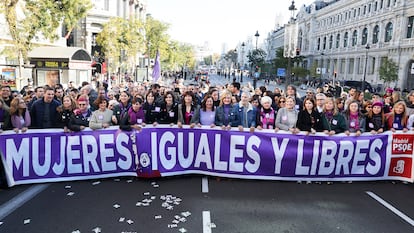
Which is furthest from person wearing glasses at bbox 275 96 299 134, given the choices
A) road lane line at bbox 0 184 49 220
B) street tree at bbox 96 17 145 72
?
street tree at bbox 96 17 145 72

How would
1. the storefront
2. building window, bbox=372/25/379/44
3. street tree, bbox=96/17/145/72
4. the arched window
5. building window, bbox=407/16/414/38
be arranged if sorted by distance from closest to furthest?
the storefront → street tree, bbox=96/17/145/72 → building window, bbox=407/16/414/38 → building window, bbox=372/25/379/44 → the arched window

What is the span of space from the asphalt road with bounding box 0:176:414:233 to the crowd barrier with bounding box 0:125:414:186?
0.21 meters

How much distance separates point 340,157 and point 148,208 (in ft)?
13.2

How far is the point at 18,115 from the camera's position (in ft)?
23.1

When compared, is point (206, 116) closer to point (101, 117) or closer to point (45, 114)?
point (101, 117)

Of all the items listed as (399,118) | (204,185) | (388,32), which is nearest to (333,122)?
(399,118)

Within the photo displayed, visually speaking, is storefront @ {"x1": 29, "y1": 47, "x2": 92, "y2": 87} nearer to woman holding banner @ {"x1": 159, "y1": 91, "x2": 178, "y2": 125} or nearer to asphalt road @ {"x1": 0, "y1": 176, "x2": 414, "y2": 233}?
woman holding banner @ {"x1": 159, "y1": 91, "x2": 178, "y2": 125}

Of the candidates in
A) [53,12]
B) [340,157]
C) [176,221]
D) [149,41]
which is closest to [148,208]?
[176,221]

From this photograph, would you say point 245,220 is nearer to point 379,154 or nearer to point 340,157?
point 340,157

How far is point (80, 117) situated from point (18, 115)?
4.12 feet

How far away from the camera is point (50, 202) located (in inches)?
229

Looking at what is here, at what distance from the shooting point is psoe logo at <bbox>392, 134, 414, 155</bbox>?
281 inches

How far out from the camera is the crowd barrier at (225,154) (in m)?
6.88

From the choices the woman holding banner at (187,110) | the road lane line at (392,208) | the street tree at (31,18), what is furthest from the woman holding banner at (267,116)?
the street tree at (31,18)
